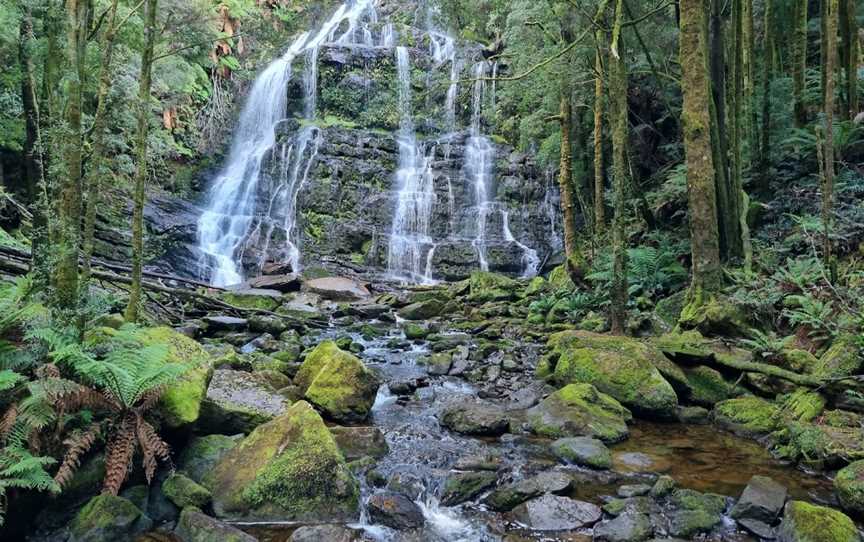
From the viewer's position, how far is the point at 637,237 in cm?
1391

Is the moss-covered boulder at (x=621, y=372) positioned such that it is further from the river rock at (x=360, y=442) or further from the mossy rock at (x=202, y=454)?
the mossy rock at (x=202, y=454)

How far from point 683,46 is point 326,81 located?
23.9 m

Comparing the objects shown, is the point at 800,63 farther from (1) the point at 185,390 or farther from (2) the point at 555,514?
(1) the point at 185,390

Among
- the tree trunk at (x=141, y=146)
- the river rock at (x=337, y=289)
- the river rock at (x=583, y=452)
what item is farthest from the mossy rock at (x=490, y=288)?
the river rock at (x=583, y=452)

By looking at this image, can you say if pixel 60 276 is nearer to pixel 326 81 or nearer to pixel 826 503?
pixel 826 503

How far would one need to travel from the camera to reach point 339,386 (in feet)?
21.8

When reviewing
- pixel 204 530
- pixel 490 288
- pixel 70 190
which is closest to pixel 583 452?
pixel 204 530

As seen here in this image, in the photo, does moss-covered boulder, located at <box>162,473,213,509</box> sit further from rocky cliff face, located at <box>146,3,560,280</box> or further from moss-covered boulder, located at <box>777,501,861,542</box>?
rocky cliff face, located at <box>146,3,560,280</box>

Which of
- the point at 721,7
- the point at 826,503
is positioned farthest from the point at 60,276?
the point at 721,7

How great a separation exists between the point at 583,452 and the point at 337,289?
12.6 metres

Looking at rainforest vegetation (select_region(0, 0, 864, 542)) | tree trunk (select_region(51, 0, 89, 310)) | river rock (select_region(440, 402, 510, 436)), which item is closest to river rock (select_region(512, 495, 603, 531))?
rainforest vegetation (select_region(0, 0, 864, 542))

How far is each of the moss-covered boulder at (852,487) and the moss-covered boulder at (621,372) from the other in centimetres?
218

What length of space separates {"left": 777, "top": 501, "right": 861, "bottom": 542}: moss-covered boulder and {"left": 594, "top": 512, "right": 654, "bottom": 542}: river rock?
2.97 feet

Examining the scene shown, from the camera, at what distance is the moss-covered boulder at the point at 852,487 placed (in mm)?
4070
